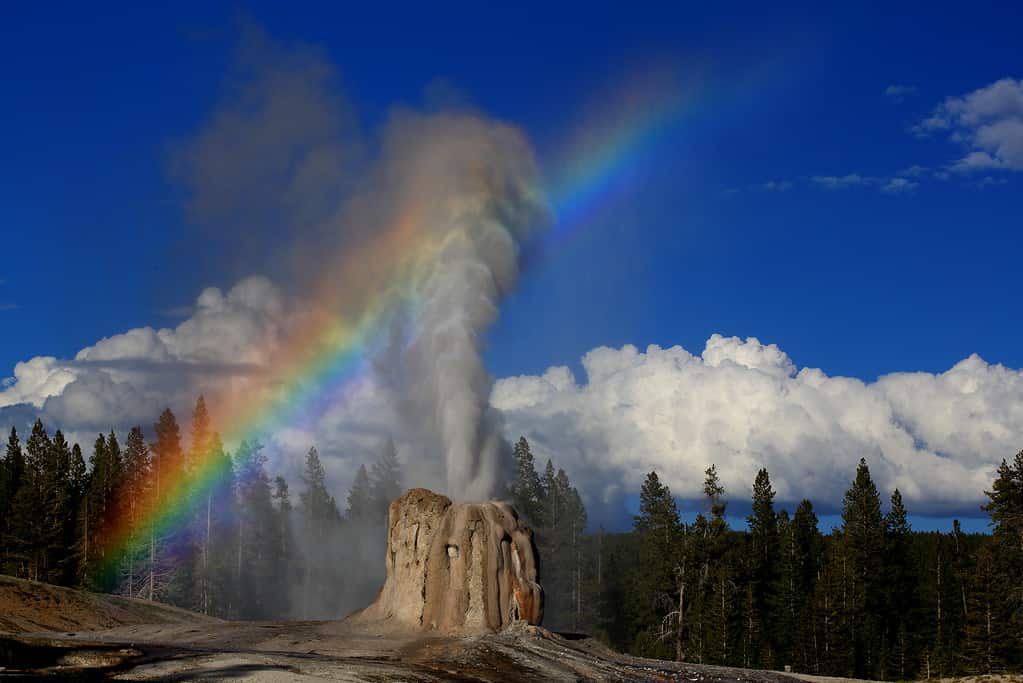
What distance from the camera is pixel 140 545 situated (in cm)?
9350

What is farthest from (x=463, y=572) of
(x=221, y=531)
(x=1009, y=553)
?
(x=221, y=531)

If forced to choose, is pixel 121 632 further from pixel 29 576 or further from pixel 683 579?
pixel 683 579

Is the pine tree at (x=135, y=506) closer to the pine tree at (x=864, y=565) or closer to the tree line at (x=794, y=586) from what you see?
the tree line at (x=794, y=586)

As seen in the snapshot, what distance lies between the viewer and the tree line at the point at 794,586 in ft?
227

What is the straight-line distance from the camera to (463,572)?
52.1 metres

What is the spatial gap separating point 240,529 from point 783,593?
2168 inches

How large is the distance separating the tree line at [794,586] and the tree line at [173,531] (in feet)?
88.6

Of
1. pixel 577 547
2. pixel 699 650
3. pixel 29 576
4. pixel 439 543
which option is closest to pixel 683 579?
pixel 699 650

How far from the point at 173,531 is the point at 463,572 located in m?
53.4

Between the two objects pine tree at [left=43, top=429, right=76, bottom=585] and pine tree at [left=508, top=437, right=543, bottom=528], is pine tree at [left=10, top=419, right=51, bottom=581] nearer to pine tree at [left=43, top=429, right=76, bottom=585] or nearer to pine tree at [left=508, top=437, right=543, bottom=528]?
pine tree at [left=43, top=429, right=76, bottom=585]

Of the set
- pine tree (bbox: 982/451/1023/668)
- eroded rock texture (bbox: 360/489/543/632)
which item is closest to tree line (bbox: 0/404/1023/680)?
pine tree (bbox: 982/451/1023/668)

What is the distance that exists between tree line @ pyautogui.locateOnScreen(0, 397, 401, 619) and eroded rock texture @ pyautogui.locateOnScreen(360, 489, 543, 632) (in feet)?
147

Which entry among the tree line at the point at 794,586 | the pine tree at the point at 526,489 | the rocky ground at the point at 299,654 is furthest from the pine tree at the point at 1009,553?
the pine tree at the point at 526,489

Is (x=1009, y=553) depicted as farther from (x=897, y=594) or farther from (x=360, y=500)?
(x=360, y=500)
